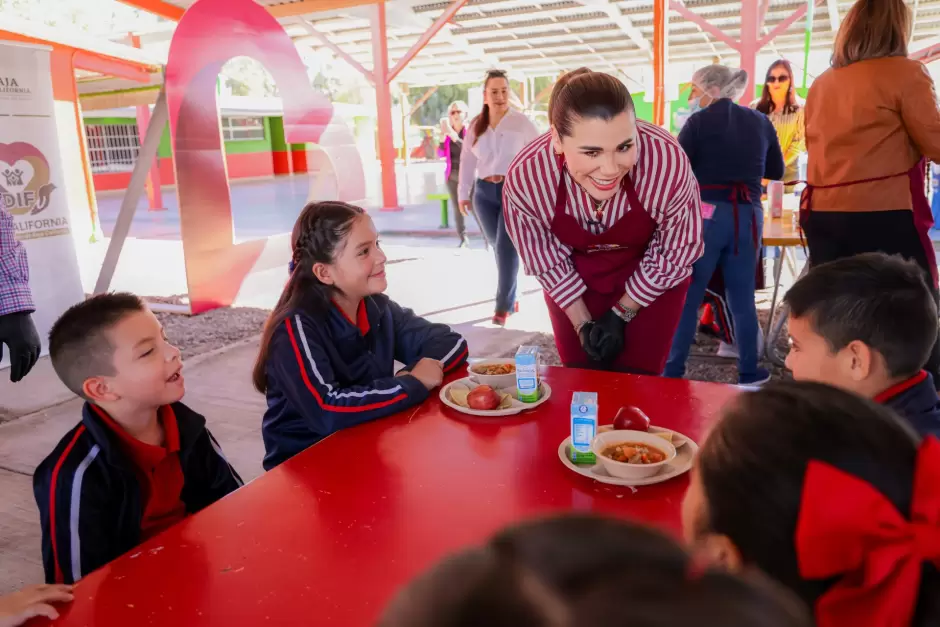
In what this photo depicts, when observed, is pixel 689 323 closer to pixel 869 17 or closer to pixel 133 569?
pixel 869 17

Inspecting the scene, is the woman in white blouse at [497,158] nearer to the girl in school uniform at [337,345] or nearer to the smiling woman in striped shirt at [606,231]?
the smiling woman in striped shirt at [606,231]

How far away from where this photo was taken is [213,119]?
5.65 m

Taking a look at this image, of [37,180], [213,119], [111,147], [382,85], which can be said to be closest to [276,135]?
[111,147]

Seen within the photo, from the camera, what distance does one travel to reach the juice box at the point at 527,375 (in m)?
1.68

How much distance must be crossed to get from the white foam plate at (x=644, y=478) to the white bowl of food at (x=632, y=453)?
0.01 meters

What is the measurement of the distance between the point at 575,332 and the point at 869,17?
5.51 feet

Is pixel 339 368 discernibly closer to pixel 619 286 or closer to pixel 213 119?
pixel 619 286

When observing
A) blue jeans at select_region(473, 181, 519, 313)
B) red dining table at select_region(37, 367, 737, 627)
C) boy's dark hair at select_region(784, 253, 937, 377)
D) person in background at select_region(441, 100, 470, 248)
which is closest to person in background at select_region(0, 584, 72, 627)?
red dining table at select_region(37, 367, 737, 627)

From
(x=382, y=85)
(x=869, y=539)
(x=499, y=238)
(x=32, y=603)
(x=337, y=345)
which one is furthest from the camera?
(x=382, y=85)

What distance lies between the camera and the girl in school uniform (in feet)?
5.56

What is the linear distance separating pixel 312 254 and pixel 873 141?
7.32ft

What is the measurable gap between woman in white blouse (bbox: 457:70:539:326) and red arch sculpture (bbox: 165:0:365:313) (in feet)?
5.46

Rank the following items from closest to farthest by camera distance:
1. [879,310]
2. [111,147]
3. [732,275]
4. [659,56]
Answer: [879,310] < [732,275] < [659,56] < [111,147]

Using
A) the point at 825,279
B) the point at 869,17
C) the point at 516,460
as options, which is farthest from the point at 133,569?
the point at 869,17
